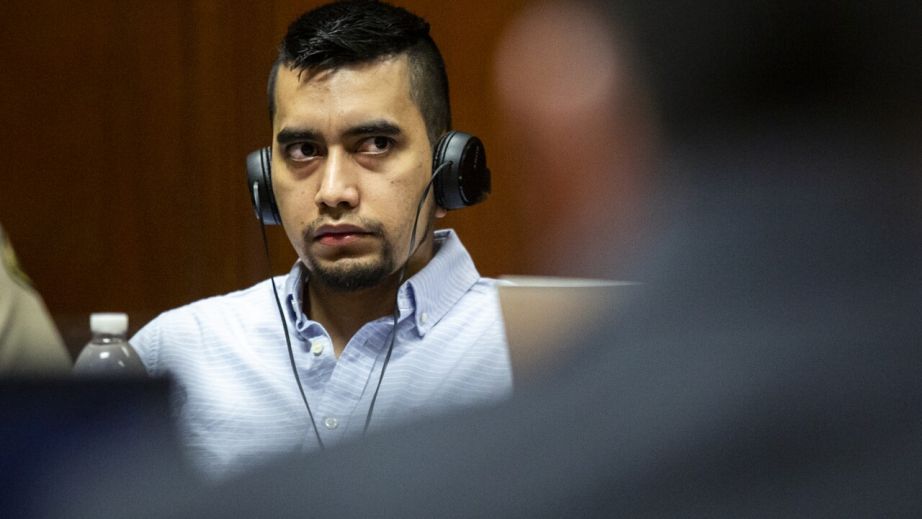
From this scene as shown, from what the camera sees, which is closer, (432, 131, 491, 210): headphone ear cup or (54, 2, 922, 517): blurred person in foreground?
(54, 2, 922, 517): blurred person in foreground

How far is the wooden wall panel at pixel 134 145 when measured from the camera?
232 centimetres

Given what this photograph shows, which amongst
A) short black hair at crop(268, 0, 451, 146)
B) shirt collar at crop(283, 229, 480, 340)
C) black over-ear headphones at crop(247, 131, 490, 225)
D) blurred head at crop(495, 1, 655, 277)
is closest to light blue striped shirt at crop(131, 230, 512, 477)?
shirt collar at crop(283, 229, 480, 340)

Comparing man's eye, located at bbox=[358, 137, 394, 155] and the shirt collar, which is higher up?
man's eye, located at bbox=[358, 137, 394, 155]

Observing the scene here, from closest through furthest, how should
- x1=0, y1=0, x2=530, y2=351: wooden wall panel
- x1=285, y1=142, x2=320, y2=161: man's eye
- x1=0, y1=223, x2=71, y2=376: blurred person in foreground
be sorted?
1. x1=0, y1=223, x2=71, y2=376: blurred person in foreground
2. x1=285, y1=142, x2=320, y2=161: man's eye
3. x1=0, y1=0, x2=530, y2=351: wooden wall panel

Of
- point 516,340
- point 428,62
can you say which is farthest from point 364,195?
point 516,340

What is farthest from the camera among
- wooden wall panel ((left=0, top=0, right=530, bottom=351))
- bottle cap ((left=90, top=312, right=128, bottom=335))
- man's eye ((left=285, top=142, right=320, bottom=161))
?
wooden wall panel ((left=0, top=0, right=530, bottom=351))

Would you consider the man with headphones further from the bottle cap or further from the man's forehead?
the bottle cap

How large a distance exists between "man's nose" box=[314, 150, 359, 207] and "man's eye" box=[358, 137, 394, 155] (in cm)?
3

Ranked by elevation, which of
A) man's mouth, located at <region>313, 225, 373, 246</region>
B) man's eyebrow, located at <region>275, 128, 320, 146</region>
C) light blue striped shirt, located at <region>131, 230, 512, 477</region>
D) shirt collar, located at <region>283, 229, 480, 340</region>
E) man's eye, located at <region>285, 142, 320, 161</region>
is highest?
man's eyebrow, located at <region>275, 128, 320, 146</region>

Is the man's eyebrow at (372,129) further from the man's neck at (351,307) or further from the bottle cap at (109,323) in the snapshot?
the bottle cap at (109,323)

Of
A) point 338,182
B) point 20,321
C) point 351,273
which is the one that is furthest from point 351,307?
point 20,321

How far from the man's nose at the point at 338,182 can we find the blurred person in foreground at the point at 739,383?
1.12 meters

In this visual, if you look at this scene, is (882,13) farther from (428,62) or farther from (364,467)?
(428,62)

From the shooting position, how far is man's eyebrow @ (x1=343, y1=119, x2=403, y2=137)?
1.36 m
